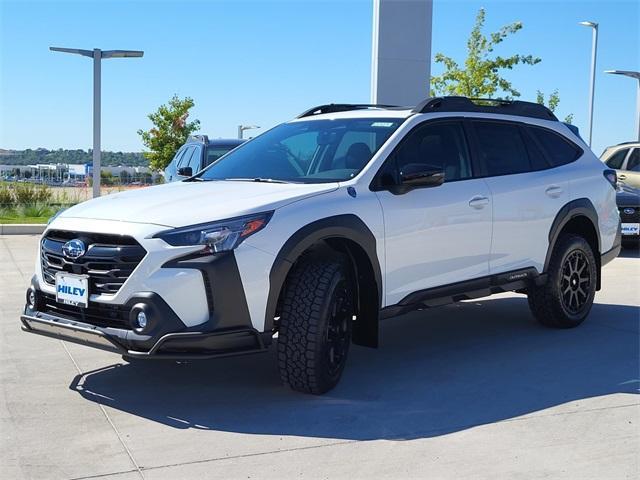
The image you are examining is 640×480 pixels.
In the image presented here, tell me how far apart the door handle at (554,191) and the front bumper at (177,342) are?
10.6ft

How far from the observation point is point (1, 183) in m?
20.2

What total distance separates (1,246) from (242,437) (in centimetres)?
1015

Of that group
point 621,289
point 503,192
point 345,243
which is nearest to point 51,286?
point 345,243

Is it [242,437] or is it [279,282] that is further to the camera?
[279,282]

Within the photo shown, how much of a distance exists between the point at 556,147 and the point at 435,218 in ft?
6.91

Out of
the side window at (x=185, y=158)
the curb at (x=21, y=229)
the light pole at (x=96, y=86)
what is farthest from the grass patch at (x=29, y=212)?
the side window at (x=185, y=158)

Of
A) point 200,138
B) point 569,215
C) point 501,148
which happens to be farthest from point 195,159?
point 569,215

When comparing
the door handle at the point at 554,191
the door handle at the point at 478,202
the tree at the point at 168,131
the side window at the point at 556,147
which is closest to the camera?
the door handle at the point at 478,202

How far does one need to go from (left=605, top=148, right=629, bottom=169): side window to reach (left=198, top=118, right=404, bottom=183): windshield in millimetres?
10241

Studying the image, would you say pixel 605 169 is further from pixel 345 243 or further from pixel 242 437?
pixel 242 437

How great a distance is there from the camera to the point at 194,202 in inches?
191

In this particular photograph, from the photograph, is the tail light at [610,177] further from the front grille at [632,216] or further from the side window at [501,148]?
the front grille at [632,216]

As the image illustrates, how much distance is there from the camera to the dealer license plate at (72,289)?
181 inches

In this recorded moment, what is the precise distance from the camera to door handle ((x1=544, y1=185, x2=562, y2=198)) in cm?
669
